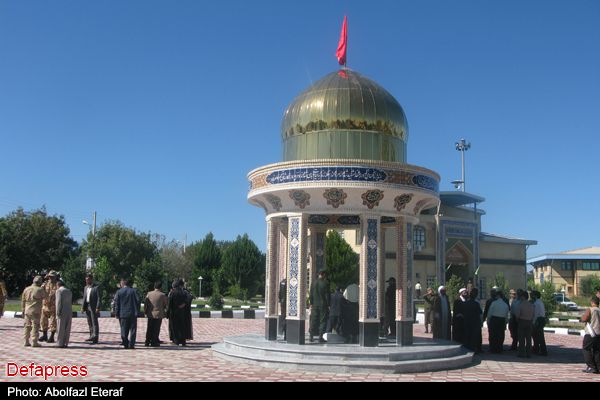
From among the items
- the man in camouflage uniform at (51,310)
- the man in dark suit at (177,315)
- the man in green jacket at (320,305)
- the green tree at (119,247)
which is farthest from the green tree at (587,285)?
the man in camouflage uniform at (51,310)

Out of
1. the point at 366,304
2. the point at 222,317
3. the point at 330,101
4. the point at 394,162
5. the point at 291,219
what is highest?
the point at 330,101

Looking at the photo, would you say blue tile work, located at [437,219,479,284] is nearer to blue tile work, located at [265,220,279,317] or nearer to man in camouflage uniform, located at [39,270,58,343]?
blue tile work, located at [265,220,279,317]

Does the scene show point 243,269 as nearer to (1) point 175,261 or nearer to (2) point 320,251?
(1) point 175,261

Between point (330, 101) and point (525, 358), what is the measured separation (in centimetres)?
674

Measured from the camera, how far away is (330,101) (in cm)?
1056

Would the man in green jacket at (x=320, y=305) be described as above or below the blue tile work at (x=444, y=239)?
below

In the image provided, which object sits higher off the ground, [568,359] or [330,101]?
[330,101]

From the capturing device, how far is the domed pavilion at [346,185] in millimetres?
9812

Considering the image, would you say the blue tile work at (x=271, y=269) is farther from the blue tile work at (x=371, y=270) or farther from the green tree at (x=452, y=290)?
the green tree at (x=452, y=290)

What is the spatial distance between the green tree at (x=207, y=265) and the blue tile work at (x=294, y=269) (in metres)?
39.3

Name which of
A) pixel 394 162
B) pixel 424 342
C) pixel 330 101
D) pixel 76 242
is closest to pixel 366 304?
pixel 424 342

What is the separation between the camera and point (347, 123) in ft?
34.3
